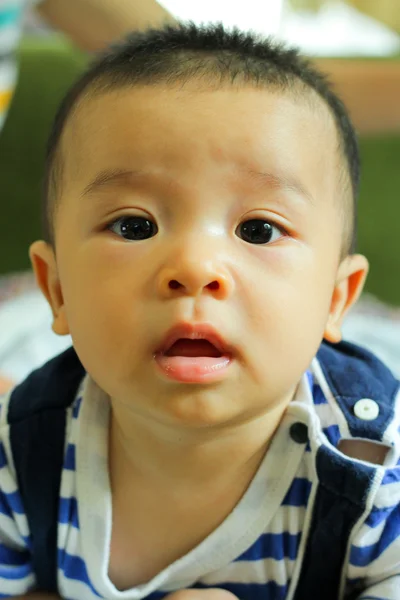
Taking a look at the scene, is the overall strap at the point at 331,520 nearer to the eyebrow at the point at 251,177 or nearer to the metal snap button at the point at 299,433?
the metal snap button at the point at 299,433

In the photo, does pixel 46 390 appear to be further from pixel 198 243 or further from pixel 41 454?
pixel 198 243

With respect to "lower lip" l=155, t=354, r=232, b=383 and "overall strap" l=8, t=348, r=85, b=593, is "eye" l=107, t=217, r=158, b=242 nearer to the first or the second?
"lower lip" l=155, t=354, r=232, b=383

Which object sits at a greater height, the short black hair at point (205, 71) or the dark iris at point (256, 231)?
the short black hair at point (205, 71)

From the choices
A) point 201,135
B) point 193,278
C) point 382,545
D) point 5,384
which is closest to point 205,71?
point 201,135

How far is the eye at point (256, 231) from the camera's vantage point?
545 mm

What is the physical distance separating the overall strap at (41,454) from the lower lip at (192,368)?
0.83 feet

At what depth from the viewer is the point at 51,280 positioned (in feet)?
2.23

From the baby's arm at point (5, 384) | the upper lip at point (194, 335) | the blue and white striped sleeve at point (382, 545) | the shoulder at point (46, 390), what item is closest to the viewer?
the upper lip at point (194, 335)

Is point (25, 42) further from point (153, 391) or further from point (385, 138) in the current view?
point (153, 391)

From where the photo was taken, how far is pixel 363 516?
620 mm

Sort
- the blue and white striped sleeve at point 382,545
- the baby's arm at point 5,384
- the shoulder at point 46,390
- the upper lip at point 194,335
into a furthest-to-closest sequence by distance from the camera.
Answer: the baby's arm at point 5,384 → the shoulder at point 46,390 → the blue and white striped sleeve at point 382,545 → the upper lip at point 194,335

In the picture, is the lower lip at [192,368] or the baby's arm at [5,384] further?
the baby's arm at [5,384]

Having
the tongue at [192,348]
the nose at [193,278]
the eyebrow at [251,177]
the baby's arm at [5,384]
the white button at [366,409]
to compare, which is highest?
the eyebrow at [251,177]

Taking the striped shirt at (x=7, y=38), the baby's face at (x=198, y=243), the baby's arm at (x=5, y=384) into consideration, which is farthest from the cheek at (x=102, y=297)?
the striped shirt at (x=7, y=38)
